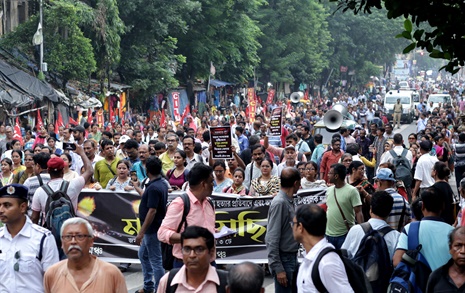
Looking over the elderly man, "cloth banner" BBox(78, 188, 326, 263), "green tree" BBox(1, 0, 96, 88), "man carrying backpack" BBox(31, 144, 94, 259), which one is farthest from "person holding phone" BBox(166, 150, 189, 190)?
"green tree" BBox(1, 0, 96, 88)

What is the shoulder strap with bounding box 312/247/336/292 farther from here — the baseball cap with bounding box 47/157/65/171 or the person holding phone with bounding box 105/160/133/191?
the person holding phone with bounding box 105/160/133/191

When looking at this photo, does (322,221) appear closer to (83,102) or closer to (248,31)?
(83,102)

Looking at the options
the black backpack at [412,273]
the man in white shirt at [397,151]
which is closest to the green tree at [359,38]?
the man in white shirt at [397,151]

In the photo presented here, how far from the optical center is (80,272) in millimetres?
5719

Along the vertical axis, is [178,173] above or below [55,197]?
below

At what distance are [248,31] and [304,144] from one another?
30.0 metres

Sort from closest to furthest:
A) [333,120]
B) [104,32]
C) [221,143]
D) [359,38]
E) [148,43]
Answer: [221,143]
[333,120]
[104,32]
[148,43]
[359,38]

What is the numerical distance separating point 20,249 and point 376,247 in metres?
2.72

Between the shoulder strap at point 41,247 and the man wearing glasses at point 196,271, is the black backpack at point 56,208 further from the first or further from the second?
the man wearing glasses at point 196,271

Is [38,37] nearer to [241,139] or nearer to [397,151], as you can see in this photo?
[241,139]

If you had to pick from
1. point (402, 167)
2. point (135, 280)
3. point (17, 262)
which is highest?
point (17, 262)

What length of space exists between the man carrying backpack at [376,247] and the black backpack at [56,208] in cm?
283

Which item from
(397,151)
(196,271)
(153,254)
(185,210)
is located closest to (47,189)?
(153,254)

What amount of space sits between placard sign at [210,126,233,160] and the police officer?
23.6 ft
